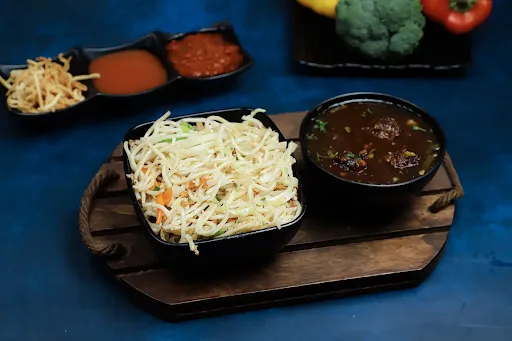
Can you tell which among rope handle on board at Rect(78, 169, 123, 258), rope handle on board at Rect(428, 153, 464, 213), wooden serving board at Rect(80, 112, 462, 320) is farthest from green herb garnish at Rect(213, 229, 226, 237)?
rope handle on board at Rect(428, 153, 464, 213)

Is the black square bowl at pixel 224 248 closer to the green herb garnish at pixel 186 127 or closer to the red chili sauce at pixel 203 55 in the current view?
the green herb garnish at pixel 186 127

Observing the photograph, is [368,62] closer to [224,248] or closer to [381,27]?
[381,27]

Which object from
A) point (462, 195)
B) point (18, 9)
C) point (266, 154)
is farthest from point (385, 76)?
point (18, 9)

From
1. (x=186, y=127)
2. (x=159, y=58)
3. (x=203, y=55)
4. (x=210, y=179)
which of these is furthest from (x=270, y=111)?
(x=210, y=179)

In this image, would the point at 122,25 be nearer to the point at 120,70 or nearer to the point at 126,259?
the point at 120,70

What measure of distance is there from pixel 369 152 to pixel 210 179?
430mm

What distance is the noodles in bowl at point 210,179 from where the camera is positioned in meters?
1.41

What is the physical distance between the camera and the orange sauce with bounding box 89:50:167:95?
82.8 inches

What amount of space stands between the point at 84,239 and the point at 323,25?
4.37 feet

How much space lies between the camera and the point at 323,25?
7.96 feet

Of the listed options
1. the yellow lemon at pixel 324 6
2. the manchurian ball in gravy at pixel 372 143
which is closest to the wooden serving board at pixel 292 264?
the manchurian ball in gravy at pixel 372 143

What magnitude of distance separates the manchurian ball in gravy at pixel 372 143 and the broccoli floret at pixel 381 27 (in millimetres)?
535

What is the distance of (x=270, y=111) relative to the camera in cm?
212

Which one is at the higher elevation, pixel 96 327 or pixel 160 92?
pixel 160 92
